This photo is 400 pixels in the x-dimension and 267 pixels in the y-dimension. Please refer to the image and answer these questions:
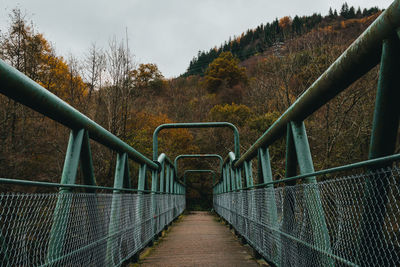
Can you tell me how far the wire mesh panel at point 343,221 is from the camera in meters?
1.01

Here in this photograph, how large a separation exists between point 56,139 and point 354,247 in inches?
426

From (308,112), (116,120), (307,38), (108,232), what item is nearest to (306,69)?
(307,38)

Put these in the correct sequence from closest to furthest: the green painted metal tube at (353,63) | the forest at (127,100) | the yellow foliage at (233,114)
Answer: the green painted metal tube at (353,63), the forest at (127,100), the yellow foliage at (233,114)

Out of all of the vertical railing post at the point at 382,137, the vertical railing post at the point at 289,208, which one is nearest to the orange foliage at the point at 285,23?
the vertical railing post at the point at 289,208

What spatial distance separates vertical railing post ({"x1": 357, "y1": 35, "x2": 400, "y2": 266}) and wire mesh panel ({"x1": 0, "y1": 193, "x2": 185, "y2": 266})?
122 centimetres

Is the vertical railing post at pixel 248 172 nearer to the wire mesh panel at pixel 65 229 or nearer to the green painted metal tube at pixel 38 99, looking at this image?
the wire mesh panel at pixel 65 229

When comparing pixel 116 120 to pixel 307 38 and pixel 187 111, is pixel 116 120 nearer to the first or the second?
pixel 307 38

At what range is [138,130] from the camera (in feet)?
45.0

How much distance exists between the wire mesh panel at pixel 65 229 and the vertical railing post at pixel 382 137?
122cm

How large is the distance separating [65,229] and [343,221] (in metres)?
1.28

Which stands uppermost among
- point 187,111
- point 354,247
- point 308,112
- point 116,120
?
point 187,111

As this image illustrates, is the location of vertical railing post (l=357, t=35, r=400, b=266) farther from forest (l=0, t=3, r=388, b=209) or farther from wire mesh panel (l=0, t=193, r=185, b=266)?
forest (l=0, t=3, r=388, b=209)

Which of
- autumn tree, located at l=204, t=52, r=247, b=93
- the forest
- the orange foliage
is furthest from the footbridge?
autumn tree, located at l=204, t=52, r=247, b=93

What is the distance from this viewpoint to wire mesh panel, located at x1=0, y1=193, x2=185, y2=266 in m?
1.07
